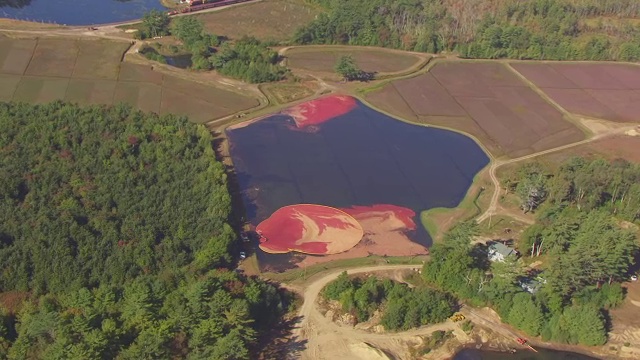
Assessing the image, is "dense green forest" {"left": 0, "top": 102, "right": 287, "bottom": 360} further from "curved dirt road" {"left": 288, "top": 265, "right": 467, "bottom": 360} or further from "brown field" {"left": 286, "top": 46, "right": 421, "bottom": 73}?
"brown field" {"left": 286, "top": 46, "right": 421, "bottom": 73}

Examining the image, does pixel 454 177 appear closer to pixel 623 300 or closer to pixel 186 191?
pixel 623 300

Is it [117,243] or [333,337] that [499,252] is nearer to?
[333,337]

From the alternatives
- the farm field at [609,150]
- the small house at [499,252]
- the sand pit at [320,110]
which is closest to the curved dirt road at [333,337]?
the small house at [499,252]

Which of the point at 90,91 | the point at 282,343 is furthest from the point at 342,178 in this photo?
the point at 90,91

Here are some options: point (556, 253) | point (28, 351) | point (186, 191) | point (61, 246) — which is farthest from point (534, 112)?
point (28, 351)

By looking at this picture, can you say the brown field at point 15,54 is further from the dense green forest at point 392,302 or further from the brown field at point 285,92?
the dense green forest at point 392,302

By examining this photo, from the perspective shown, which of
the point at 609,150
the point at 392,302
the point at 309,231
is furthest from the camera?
the point at 609,150
